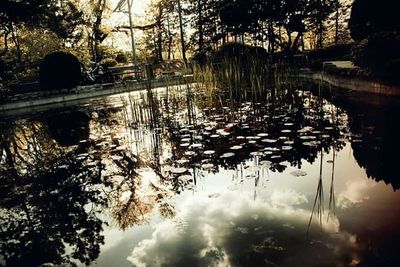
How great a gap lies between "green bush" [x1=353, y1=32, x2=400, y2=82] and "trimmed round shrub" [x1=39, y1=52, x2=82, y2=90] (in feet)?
38.9

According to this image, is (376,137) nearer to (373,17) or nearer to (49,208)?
(49,208)

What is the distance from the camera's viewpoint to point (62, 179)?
392cm

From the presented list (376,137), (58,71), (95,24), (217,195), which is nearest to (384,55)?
(376,137)

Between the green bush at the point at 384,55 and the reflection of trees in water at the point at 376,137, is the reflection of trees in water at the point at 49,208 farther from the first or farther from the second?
the green bush at the point at 384,55

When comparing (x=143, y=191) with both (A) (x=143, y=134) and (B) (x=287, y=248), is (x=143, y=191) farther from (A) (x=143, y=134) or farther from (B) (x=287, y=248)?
(A) (x=143, y=134)

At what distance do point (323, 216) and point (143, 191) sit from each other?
1.84 meters

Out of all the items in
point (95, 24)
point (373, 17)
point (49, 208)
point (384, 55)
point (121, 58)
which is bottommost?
point (49, 208)

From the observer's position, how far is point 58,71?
13594mm

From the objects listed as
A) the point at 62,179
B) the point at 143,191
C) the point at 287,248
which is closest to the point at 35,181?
the point at 62,179

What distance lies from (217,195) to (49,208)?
1.73 m

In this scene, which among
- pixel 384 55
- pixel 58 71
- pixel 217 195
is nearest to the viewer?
pixel 217 195

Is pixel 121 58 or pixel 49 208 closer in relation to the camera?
pixel 49 208

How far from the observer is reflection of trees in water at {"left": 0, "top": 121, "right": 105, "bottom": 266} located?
2348 millimetres

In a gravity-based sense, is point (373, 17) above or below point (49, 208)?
above
